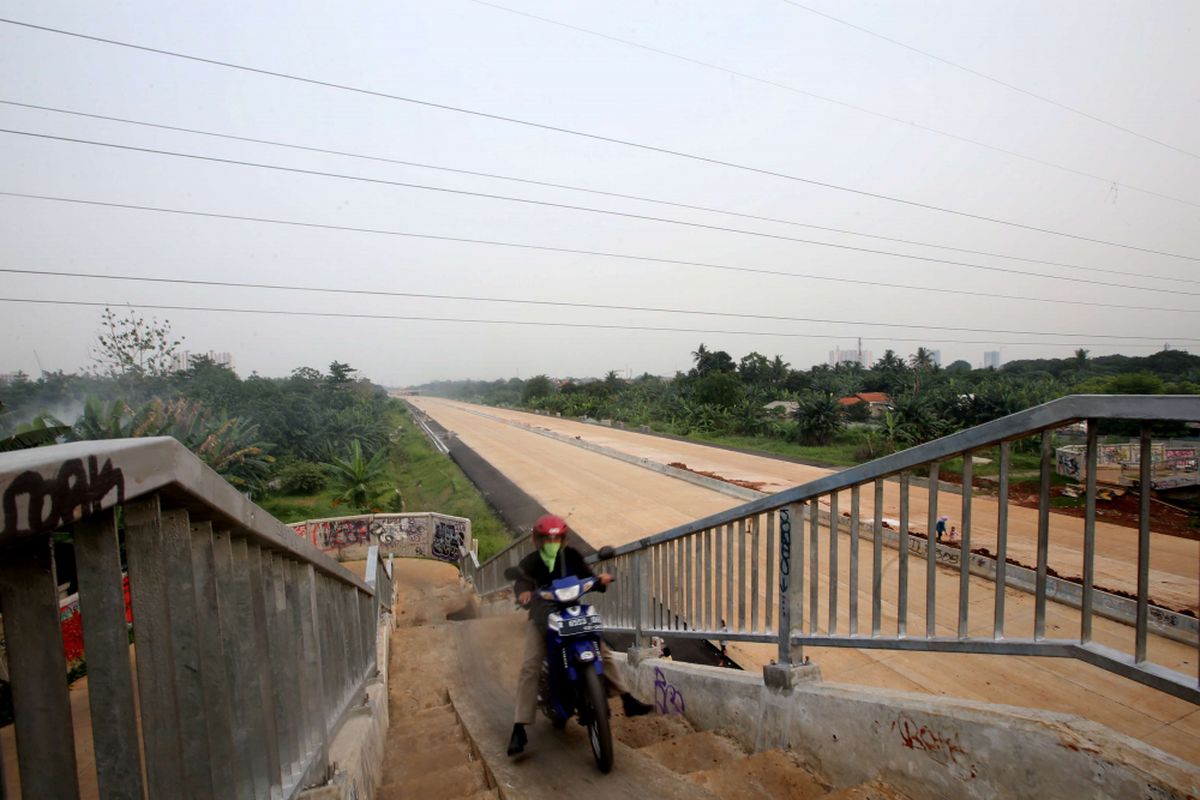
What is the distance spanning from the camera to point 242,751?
178 centimetres

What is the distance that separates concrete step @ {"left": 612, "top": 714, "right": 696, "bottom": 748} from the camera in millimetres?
3994

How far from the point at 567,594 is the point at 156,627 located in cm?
257

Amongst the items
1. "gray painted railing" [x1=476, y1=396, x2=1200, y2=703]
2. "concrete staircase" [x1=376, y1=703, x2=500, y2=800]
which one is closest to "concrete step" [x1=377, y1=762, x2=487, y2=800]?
"concrete staircase" [x1=376, y1=703, x2=500, y2=800]

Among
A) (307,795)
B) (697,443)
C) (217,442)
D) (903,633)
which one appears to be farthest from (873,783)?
(697,443)

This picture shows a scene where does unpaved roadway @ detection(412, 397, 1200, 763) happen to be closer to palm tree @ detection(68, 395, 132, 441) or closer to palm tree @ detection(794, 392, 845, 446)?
palm tree @ detection(794, 392, 845, 446)

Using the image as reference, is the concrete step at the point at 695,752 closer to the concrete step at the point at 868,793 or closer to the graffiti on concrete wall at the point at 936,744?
the concrete step at the point at 868,793

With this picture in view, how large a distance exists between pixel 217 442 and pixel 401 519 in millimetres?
5601

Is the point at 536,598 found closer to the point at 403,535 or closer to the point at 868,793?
the point at 868,793

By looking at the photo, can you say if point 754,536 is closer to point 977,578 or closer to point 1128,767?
point 1128,767

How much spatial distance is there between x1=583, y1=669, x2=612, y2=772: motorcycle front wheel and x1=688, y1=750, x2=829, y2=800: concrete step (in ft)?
1.78

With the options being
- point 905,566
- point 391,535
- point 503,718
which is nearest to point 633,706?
point 503,718

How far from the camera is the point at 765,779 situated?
2799 mm

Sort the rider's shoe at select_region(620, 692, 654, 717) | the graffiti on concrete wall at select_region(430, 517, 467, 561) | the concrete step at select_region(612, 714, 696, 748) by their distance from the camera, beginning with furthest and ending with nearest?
the graffiti on concrete wall at select_region(430, 517, 467, 561) < the concrete step at select_region(612, 714, 696, 748) < the rider's shoe at select_region(620, 692, 654, 717)

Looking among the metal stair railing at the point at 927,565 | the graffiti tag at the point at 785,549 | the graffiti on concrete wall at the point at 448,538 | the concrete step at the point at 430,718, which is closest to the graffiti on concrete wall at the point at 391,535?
the graffiti on concrete wall at the point at 448,538
